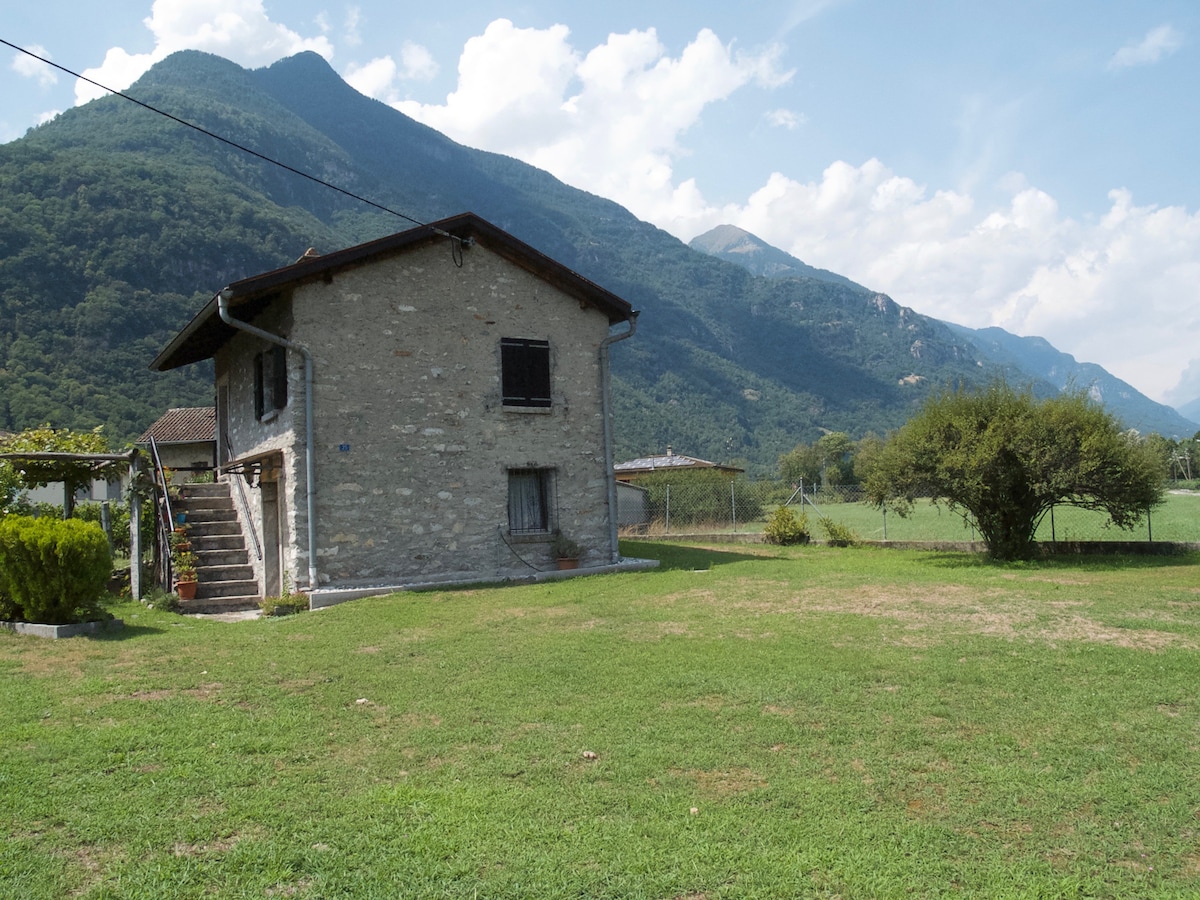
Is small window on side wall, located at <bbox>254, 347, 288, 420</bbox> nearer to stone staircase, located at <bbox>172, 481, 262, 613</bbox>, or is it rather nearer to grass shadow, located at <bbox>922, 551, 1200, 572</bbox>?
stone staircase, located at <bbox>172, 481, 262, 613</bbox>

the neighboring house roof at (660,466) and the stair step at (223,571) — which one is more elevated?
the neighboring house roof at (660,466)

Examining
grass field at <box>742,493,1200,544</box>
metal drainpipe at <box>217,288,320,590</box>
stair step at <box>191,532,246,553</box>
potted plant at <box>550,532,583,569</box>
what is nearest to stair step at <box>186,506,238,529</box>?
stair step at <box>191,532,246,553</box>

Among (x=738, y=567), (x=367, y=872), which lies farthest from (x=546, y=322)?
(x=367, y=872)

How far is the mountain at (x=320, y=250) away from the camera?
4738 centimetres

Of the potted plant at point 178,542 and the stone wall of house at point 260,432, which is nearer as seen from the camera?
the stone wall of house at point 260,432

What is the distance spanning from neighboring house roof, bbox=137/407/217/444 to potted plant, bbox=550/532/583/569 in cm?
1926

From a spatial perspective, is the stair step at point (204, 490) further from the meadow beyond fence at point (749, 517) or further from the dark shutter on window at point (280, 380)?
the meadow beyond fence at point (749, 517)

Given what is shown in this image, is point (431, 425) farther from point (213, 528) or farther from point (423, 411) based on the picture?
point (213, 528)

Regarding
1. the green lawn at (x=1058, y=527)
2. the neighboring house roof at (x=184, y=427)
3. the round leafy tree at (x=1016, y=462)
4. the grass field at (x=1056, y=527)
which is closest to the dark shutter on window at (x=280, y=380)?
the round leafy tree at (x=1016, y=462)

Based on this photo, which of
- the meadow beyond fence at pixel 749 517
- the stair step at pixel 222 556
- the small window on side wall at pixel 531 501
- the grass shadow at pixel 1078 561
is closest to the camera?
the stair step at pixel 222 556

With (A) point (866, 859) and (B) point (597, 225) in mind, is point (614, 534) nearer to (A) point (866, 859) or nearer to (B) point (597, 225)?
(A) point (866, 859)

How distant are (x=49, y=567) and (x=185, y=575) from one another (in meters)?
4.25

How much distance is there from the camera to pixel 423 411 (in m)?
14.3

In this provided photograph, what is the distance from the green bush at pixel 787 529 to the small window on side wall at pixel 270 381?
13227 millimetres
